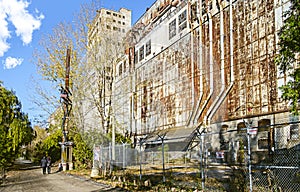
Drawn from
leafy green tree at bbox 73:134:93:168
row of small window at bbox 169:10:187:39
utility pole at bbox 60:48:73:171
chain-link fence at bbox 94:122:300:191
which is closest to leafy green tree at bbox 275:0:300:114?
chain-link fence at bbox 94:122:300:191

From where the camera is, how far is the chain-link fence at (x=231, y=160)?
10984 mm

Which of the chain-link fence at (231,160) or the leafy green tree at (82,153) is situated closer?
the chain-link fence at (231,160)

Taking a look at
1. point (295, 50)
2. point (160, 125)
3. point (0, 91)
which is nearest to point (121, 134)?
point (160, 125)

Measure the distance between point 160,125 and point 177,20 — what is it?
32.3 ft

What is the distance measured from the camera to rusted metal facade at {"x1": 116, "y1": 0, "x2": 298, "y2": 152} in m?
20.5

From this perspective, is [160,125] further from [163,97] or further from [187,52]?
[187,52]

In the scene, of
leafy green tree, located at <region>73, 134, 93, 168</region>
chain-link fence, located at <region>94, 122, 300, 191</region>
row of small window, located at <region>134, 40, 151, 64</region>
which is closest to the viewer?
chain-link fence, located at <region>94, 122, 300, 191</region>

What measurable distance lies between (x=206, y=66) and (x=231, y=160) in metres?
8.60

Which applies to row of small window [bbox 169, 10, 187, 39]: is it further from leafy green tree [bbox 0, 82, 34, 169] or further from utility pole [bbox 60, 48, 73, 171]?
leafy green tree [bbox 0, 82, 34, 169]

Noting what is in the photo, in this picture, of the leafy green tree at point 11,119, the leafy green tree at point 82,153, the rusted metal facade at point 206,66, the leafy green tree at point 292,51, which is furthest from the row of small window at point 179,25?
the leafy green tree at point 292,51

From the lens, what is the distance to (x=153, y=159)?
26.5 m

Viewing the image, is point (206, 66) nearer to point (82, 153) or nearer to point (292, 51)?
point (82, 153)

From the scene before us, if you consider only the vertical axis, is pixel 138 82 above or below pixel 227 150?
above

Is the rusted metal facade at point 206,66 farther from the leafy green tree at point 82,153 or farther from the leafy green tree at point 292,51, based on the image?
the leafy green tree at point 292,51
